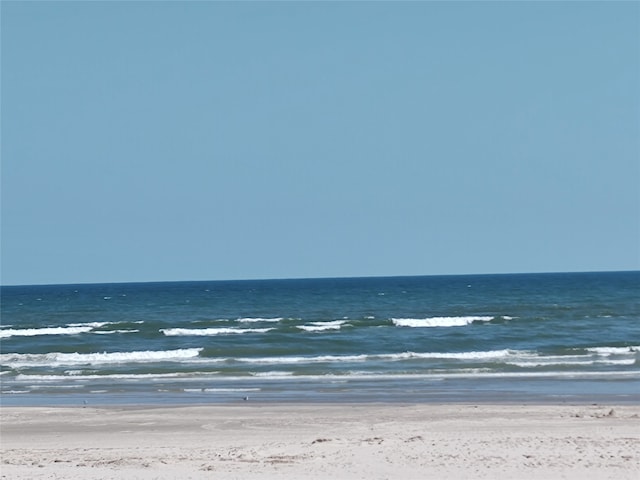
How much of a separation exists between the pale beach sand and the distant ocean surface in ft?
7.68

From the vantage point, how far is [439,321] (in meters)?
47.1

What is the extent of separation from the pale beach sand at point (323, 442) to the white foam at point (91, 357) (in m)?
11.6

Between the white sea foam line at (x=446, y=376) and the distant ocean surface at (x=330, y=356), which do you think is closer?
the distant ocean surface at (x=330, y=356)

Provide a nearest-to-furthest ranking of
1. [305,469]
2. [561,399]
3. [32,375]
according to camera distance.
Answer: [305,469]
[561,399]
[32,375]

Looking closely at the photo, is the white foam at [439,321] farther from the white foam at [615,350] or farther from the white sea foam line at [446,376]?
the white sea foam line at [446,376]

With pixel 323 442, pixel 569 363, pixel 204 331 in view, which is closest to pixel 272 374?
pixel 569 363

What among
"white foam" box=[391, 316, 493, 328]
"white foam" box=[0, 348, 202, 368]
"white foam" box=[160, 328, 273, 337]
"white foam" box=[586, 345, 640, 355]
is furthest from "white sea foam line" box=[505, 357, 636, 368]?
"white foam" box=[391, 316, 493, 328]

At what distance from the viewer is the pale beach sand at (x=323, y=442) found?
12.3 m

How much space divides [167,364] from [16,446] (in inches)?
583

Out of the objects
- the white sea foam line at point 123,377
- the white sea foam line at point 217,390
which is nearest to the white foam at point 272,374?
the white sea foam line at point 123,377

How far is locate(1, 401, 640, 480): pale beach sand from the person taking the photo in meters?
12.3

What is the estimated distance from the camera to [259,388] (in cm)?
2336

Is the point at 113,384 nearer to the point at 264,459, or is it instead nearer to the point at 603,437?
the point at 264,459

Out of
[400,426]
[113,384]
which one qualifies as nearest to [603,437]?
[400,426]
